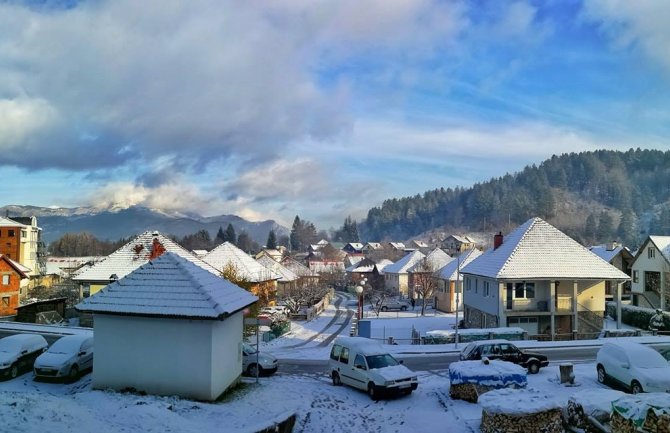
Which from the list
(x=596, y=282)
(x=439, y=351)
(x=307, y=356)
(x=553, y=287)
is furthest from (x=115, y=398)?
(x=596, y=282)

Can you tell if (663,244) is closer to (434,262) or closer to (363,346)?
(434,262)

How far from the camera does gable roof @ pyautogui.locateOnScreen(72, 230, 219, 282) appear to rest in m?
44.1

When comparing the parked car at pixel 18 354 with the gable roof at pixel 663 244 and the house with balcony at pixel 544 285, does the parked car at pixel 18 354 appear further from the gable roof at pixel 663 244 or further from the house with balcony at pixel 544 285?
the gable roof at pixel 663 244

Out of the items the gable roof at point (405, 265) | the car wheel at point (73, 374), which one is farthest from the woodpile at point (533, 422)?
the gable roof at point (405, 265)

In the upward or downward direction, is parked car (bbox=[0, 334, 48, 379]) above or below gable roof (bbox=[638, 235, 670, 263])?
below

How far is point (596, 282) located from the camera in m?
40.3

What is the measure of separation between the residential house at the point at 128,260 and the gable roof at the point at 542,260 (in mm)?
23022

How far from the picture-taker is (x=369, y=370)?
64.2 feet

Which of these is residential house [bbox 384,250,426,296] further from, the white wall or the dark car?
the white wall

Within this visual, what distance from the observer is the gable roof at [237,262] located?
5575 centimetres

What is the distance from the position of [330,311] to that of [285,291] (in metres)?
6.94

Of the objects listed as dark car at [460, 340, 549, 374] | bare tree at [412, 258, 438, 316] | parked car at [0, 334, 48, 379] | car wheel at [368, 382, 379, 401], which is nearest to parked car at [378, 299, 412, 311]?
bare tree at [412, 258, 438, 316]

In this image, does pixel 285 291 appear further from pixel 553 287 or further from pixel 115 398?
pixel 115 398

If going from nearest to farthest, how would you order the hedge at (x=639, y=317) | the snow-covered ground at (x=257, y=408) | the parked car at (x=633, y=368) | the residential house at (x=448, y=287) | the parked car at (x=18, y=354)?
the snow-covered ground at (x=257, y=408) < the parked car at (x=633, y=368) < the parked car at (x=18, y=354) < the hedge at (x=639, y=317) < the residential house at (x=448, y=287)
